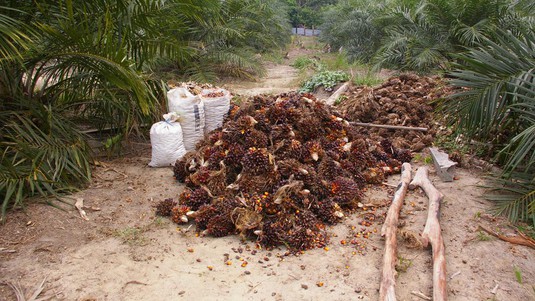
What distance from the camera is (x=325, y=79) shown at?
31.6 feet

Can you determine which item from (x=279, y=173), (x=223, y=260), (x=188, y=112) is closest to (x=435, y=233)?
(x=279, y=173)

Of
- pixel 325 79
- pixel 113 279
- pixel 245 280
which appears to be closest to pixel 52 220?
pixel 113 279

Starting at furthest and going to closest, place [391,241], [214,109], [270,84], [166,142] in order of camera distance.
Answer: [270,84]
[214,109]
[166,142]
[391,241]

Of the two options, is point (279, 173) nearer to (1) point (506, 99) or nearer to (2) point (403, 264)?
(2) point (403, 264)

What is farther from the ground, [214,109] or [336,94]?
[214,109]

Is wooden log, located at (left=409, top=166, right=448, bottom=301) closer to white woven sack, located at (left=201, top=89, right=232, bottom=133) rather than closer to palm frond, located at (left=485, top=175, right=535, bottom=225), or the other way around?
palm frond, located at (left=485, top=175, right=535, bottom=225)

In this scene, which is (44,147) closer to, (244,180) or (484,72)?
(244,180)

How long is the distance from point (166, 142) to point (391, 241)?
9.62ft

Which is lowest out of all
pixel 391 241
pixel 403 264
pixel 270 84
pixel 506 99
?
pixel 403 264

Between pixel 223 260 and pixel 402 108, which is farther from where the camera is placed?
pixel 402 108

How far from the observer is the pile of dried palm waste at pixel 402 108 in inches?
238

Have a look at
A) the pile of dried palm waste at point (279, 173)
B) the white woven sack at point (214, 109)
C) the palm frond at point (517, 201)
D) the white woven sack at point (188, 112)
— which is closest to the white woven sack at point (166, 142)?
the white woven sack at point (188, 112)

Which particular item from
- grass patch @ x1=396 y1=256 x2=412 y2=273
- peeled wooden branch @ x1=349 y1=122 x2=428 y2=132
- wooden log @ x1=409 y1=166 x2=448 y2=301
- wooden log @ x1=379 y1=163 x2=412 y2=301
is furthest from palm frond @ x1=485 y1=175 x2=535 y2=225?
peeled wooden branch @ x1=349 y1=122 x2=428 y2=132

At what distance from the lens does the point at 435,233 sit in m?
3.53
